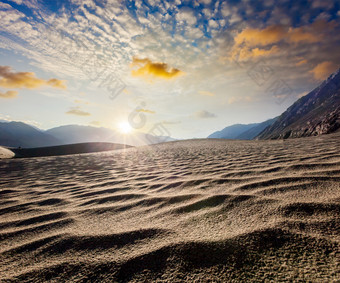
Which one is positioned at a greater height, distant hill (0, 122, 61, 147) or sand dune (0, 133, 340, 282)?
distant hill (0, 122, 61, 147)

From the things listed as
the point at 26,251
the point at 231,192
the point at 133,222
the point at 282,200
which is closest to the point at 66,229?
the point at 26,251

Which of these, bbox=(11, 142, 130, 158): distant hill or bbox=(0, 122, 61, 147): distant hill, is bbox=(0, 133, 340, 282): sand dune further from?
bbox=(0, 122, 61, 147): distant hill

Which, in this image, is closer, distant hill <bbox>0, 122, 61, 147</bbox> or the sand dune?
the sand dune

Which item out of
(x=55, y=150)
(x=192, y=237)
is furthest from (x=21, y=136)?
(x=192, y=237)

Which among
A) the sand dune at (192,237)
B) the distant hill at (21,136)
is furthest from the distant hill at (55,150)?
the distant hill at (21,136)

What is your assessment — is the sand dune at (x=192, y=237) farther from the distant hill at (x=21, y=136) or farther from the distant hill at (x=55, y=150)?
the distant hill at (x=21, y=136)

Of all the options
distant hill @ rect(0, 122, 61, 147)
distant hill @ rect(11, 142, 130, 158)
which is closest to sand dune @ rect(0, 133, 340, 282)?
distant hill @ rect(11, 142, 130, 158)

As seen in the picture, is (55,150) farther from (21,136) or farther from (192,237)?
(21,136)

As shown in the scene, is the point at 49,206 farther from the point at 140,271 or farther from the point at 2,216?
the point at 140,271

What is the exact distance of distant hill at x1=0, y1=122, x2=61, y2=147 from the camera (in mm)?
105938

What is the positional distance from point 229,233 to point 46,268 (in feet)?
3.66

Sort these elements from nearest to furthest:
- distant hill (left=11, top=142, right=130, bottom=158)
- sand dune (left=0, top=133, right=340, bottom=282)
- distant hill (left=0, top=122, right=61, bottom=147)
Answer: sand dune (left=0, top=133, right=340, bottom=282) → distant hill (left=11, top=142, right=130, bottom=158) → distant hill (left=0, top=122, right=61, bottom=147)

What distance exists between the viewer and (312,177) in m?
1.84

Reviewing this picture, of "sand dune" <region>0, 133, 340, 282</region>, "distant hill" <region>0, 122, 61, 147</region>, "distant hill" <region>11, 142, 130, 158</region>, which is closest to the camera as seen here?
"sand dune" <region>0, 133, 340, 282</region>
